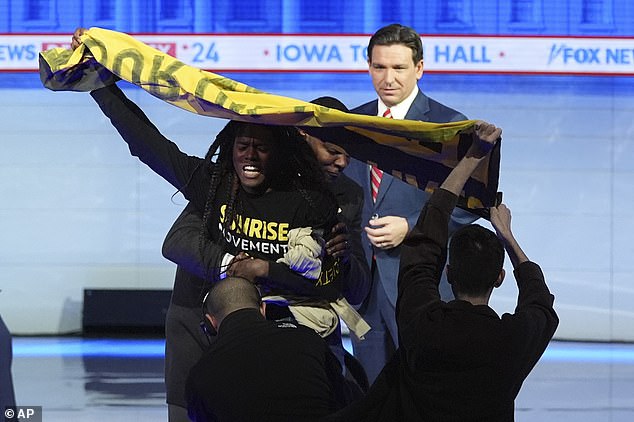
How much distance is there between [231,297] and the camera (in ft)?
9.46

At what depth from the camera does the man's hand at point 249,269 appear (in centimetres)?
303

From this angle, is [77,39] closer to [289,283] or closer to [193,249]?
[193,249]

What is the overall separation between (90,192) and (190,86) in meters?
5.96

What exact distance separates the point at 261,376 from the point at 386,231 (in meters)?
0.95

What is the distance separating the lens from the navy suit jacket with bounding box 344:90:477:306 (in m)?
3.66

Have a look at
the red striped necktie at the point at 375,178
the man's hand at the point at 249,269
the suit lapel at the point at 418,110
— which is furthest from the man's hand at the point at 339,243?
the suit lapel at the point at 418,110

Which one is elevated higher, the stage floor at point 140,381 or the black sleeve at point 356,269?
the black sleeve at point 356,269

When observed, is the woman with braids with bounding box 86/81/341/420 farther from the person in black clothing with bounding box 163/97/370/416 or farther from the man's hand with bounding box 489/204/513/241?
the man's hand with bounding box 489/204/513/241

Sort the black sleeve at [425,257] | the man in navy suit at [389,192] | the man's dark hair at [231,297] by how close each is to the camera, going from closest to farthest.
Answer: the black sleeve at [425,257], the man's dark hair at [231,297], the man in navy suit at [389,192]

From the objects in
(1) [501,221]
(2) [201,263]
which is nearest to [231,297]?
(2) [201,263]

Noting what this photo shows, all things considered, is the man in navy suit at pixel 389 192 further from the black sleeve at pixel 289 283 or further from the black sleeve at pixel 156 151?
the black sleeve at pixel 156 151

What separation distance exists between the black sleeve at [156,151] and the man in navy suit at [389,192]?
0.67m

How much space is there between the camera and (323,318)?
10.4ft

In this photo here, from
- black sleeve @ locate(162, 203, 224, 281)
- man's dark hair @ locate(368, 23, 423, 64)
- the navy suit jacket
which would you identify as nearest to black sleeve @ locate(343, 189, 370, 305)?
the navy suit jacket
